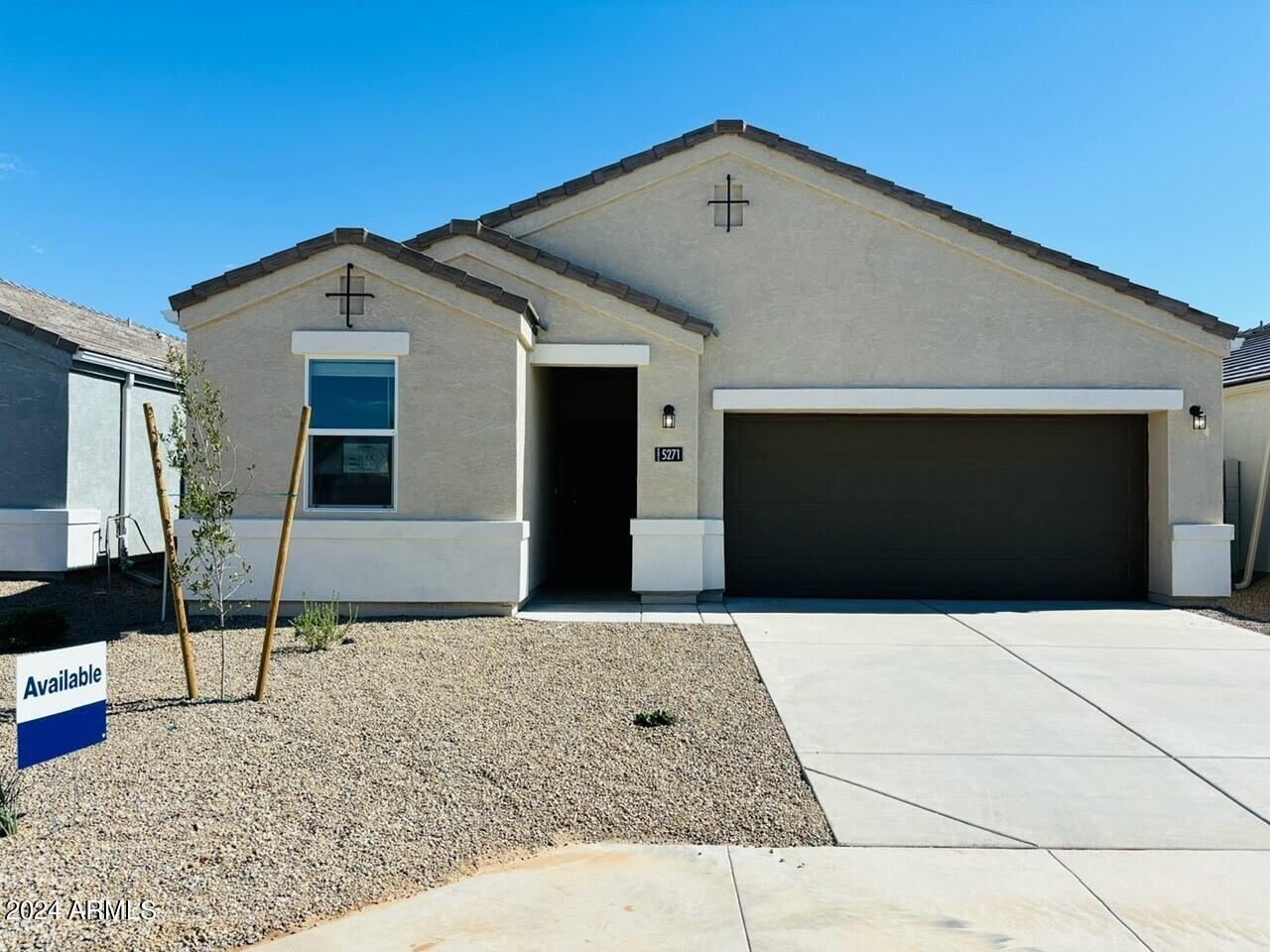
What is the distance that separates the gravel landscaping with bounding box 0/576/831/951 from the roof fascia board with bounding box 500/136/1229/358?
20.7 ft

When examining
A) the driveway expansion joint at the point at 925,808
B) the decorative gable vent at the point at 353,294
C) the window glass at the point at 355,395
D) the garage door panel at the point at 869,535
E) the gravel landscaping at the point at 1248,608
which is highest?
the decorative gable vent at the point at 353,294

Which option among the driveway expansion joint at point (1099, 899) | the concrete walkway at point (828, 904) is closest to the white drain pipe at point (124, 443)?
the concrete walkway at point (828, 904)

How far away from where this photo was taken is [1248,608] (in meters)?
10.5

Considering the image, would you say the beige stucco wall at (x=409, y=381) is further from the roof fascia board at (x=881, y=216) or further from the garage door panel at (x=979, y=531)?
the garage door panel at (x=979, y=531)

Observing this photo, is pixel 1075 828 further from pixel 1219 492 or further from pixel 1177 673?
pixel 1219 492

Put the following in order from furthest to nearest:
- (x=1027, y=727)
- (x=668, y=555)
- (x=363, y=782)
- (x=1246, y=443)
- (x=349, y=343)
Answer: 1. (x=1246, y=443)
2. (x=668, y=555)
3. (x=349, y=343)
4. (x=1027, y=727)
5. (x=363, y=782)

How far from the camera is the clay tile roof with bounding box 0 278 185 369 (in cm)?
1150

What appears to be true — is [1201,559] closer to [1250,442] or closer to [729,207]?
[1250,442]

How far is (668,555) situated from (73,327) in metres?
9.94

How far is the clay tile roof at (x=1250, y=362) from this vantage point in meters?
12.4

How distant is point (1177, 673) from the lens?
23.9ft

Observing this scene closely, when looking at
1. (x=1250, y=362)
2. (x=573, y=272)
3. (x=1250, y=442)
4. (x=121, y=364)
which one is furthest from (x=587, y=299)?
(x=1250, y=362)

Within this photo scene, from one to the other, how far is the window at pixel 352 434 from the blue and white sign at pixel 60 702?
466 cm

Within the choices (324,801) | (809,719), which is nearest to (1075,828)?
(809,719)
